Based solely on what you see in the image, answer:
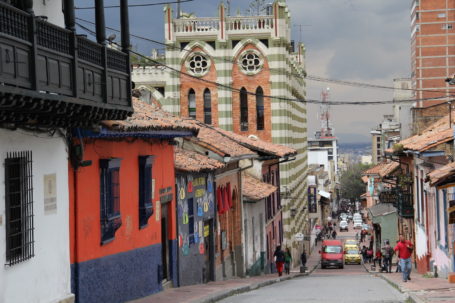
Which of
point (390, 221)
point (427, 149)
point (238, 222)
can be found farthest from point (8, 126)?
point (390, 221)

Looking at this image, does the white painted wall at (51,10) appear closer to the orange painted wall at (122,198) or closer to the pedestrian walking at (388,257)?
the orange painted wall at (122,198)

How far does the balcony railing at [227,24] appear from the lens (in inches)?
2319

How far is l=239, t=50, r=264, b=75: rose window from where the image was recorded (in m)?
59.3

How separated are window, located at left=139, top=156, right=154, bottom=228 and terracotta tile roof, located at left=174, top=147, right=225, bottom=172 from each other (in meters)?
3.08

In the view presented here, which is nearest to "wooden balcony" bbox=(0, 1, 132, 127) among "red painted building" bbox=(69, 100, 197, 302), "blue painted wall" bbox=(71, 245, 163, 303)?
"red painted building" bbox=(69, 100, 197, 302)

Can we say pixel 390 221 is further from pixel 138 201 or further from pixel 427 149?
pixel 138 201

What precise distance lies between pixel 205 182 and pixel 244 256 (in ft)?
30.7

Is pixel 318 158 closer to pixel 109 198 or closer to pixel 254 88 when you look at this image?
pixel 254 88

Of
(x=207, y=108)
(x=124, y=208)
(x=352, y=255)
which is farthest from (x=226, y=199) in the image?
(x=352, y=255)

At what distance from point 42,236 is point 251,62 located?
152 ft

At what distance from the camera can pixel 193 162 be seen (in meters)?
24.7

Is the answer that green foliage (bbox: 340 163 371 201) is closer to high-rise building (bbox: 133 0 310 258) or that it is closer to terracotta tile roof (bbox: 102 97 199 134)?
high-rise building (bbox: 133 0 310 258)

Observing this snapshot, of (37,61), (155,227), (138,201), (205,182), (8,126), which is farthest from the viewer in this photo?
(205,182)

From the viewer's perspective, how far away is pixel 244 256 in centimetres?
3512
